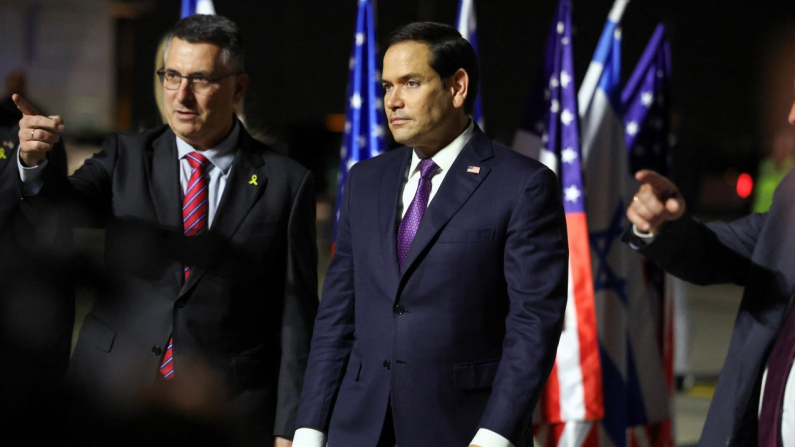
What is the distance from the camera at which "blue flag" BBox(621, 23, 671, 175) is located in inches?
171

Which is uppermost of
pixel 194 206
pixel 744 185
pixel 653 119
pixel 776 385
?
pixel 653 119

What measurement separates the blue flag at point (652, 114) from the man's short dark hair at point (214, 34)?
235 centimetres

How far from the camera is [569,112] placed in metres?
3.87

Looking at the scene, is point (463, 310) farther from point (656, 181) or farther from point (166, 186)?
point (166, 186)

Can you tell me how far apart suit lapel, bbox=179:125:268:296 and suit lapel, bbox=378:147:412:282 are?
491 mm

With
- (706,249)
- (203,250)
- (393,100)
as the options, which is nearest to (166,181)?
(203,250)

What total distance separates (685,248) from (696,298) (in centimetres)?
1054

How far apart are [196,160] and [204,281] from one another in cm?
37

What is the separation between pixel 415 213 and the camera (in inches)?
85.8

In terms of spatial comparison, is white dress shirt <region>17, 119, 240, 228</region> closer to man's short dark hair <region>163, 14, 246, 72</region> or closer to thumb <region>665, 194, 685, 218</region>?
man's short dark hair <region>163, 14, 246, 72</region>

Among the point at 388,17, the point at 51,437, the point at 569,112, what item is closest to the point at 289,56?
the point at 388,17

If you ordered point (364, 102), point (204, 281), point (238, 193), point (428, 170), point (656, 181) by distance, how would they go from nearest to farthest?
point (656, 181)
point (428, 170)
point (204, 281)
point (238, 193)
point (364, 102)

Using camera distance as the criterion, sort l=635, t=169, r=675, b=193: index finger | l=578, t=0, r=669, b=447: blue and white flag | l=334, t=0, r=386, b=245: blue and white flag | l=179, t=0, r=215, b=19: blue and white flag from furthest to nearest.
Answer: l=334, t=0, r=386, b=245: blue and white flag < l=578, t=0, r=669, b=447: blue and white flag < l=179, t=0, r=215, b=19: blue and white flag < l=635, t=169, r=675, b=193: index finger

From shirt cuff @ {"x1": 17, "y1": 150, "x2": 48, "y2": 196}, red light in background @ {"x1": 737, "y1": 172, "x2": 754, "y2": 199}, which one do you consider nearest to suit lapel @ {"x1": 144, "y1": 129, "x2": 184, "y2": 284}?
shirt cuff @ {"x1": 17, "y1": 150, "x2": 48, "y2": 196}
